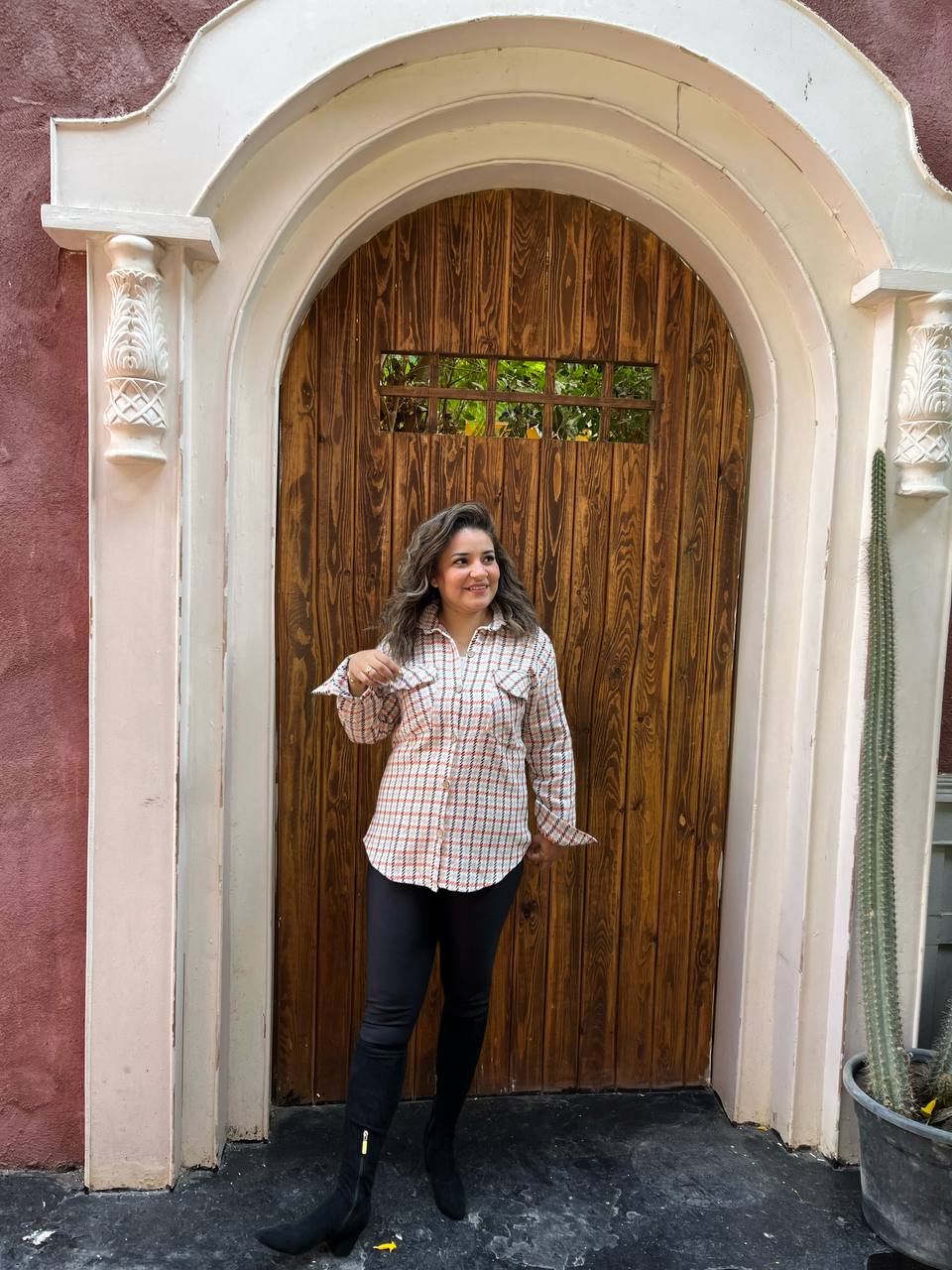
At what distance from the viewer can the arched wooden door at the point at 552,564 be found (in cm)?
275

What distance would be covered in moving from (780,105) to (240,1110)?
3.25 meters

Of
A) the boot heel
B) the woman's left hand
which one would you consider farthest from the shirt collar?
the boot heel

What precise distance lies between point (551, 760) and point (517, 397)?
116 cm

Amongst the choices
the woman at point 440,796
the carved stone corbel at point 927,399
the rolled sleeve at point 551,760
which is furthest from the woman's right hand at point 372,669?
the carved stone corbel at point 927,399

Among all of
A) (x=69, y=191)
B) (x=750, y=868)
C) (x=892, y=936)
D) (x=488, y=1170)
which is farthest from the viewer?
(x=750, y=868)

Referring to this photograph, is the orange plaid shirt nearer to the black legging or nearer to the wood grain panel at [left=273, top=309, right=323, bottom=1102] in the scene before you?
the black legging

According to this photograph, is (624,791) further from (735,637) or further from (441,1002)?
(441,1002)

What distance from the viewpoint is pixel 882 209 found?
2477 millimetres

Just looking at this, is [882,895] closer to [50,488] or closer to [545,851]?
[545,851]

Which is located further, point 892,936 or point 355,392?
point 355,392

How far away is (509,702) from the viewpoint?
2303mm

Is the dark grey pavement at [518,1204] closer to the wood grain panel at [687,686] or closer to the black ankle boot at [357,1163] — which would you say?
the black ankle boot at [357,1163]

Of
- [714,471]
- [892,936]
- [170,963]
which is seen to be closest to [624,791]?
[892,936]

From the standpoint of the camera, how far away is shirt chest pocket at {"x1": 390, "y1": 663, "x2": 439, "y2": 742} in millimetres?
2285
